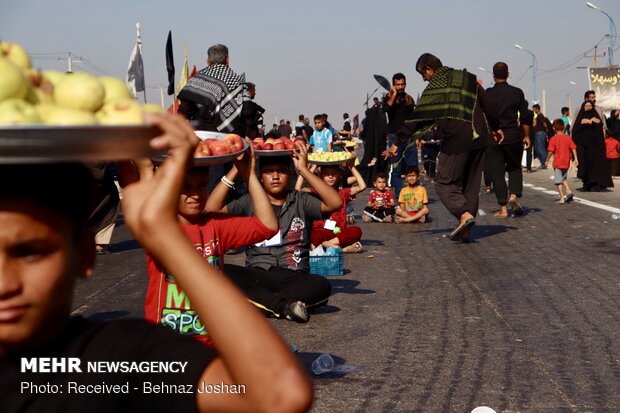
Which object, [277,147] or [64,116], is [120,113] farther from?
[277,147]

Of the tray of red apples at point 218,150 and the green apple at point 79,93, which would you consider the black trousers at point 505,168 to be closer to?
the tray of red apples at point 218,150

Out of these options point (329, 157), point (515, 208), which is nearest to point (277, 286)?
point (329, 157)

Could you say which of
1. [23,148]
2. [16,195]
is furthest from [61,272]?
[23,148]

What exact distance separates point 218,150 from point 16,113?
2.90m

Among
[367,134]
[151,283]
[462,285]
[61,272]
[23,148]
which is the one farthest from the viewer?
[367,134]

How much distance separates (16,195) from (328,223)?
950cm

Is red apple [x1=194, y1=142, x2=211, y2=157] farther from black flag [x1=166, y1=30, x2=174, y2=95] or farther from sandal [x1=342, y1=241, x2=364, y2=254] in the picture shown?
sandal [x1=342, y1=241, x2=364, y2=254]

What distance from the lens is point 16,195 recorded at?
1938 millimetres

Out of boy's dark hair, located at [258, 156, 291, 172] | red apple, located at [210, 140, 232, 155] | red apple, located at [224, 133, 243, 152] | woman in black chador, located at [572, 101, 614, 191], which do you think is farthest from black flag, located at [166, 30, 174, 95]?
woman in black chador, located at [572, 101, 614, 191]

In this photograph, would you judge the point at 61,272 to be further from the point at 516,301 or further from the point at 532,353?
the point at 516,301

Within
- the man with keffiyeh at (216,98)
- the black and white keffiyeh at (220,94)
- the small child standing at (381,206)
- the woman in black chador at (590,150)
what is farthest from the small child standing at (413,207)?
the woman in black chador at (590,150)

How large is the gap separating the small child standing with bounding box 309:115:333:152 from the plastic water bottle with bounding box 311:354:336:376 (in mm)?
20786

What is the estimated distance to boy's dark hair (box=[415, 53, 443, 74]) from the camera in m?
15.0

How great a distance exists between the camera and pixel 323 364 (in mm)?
6715
